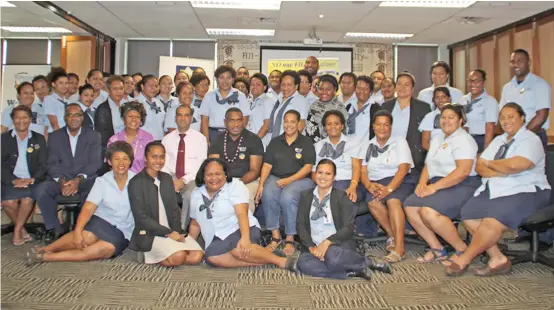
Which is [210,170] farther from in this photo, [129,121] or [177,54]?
[177,54]

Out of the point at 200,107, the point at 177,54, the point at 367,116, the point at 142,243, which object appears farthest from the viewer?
the point at 177,54

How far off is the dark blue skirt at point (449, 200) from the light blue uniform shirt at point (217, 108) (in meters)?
1.97

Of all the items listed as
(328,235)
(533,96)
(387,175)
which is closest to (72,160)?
(328,235)

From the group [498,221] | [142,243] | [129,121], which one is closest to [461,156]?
[498,221]

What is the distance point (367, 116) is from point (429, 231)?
132cm

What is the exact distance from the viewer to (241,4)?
7.48 metres

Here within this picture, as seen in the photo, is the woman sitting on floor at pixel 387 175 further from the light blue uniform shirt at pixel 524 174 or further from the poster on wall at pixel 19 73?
the poster on wall at pixel 19 73

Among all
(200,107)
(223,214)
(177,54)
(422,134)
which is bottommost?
(223,214)

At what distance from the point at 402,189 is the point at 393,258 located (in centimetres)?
61

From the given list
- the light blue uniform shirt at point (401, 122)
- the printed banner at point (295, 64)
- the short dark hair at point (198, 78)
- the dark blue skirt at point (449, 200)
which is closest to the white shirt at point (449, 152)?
the dark blue skirt at point (449, 200)

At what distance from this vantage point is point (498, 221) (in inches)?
127

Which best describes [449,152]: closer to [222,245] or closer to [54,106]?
[222,245]

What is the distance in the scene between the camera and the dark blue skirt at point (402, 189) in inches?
151

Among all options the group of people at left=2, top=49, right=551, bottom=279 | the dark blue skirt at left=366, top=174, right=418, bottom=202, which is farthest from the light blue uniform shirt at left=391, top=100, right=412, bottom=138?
the dark blue skirt at left=366, top=174, right=418, bottom=202
